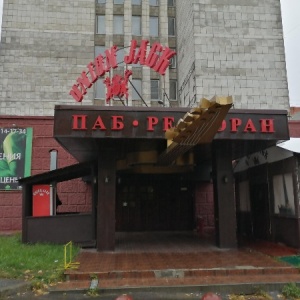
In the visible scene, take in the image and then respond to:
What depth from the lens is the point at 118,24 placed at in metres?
30.3

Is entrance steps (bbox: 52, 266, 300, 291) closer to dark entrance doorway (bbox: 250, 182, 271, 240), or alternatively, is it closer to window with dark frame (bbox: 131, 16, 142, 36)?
dark entrance doorway (bbox: 250, 182, 271, 240)

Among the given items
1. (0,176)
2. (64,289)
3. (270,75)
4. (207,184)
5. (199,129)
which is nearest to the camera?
(64,289)

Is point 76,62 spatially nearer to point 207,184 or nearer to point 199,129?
point 207,184

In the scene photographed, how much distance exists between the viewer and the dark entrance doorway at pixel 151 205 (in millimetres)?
18641

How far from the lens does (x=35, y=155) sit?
1855 cm

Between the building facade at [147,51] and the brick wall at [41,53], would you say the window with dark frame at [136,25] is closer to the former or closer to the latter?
the building facade at [147,51]

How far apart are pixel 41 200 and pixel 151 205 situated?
637 cm

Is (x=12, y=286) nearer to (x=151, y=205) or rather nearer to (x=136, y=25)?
(x=151, y=205)

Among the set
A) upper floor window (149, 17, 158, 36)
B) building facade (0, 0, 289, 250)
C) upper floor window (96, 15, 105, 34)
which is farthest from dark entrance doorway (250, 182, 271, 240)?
upper floor window (96, 15, 105, 34)

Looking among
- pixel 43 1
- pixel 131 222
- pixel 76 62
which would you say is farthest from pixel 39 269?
pixel 43 1

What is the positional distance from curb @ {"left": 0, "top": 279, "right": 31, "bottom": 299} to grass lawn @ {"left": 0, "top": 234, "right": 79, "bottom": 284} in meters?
0.21

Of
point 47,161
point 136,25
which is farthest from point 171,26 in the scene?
point 47,161

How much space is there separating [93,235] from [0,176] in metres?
7.49

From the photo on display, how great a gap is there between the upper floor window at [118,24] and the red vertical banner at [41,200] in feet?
63.2
